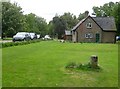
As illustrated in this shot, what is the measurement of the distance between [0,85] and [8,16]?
66.6 m

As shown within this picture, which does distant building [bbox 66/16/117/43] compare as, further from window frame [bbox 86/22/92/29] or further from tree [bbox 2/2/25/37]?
tree [bbox 2/2/25/37]

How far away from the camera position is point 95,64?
14.4 meters

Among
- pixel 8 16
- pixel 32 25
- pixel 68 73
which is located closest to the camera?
pixel 68 73

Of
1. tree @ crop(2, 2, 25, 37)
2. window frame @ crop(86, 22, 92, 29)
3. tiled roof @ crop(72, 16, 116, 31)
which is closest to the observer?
window frame @ crop(86, 22, 92, 29)

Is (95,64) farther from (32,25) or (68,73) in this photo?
(32,25)

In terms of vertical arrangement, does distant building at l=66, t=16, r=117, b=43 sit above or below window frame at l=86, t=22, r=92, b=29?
below

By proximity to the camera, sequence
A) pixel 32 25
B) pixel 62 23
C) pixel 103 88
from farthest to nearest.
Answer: pixel 32 25 → pixel 62 23 → pixel 103 88

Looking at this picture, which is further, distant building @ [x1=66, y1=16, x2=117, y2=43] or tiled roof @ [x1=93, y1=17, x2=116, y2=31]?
tiled roof @ [x1=93, y1=17, x2=116, y2=31]

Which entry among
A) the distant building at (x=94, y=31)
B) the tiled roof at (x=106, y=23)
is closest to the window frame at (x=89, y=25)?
the distant building at (x=94, y=31)

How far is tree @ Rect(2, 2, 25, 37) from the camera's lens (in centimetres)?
7344

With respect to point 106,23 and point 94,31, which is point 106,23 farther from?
point 94,31

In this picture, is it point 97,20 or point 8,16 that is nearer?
point 97,20

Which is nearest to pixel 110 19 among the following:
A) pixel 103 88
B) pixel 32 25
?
pixel 32 25

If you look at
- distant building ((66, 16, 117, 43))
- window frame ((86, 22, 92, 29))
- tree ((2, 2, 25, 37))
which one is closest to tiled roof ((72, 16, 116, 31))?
distant building ((66, 16, 117, 43))
